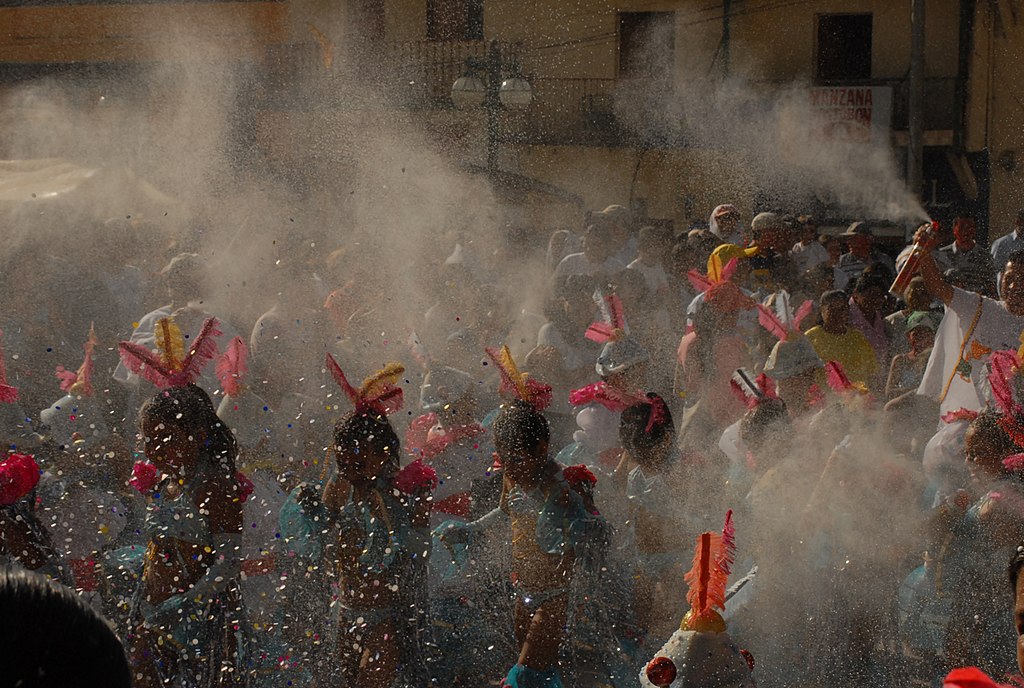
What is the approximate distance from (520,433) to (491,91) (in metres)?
11.2

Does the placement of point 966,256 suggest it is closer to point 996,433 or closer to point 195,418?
point 996,433

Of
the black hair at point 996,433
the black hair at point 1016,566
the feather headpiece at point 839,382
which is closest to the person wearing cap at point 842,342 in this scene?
the feather headpiece at point 839,382

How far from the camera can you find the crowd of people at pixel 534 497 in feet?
12.6

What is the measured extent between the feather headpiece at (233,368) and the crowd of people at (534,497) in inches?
0.4

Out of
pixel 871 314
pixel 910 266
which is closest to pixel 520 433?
pixel 910 266

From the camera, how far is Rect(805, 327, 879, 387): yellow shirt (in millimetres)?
5887

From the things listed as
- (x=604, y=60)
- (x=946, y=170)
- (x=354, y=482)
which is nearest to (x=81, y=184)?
(x=354, y=482)

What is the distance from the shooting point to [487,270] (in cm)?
834

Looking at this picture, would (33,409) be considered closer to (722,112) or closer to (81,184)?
(81,184)

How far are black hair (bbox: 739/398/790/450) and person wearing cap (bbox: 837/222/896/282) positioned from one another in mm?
3328

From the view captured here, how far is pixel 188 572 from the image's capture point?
12.4ft

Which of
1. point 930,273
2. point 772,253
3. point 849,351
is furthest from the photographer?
point 772,253

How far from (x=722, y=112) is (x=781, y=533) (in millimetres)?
12572

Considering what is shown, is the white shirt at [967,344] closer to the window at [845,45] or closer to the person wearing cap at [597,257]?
the person wearing cap at [597,257]
